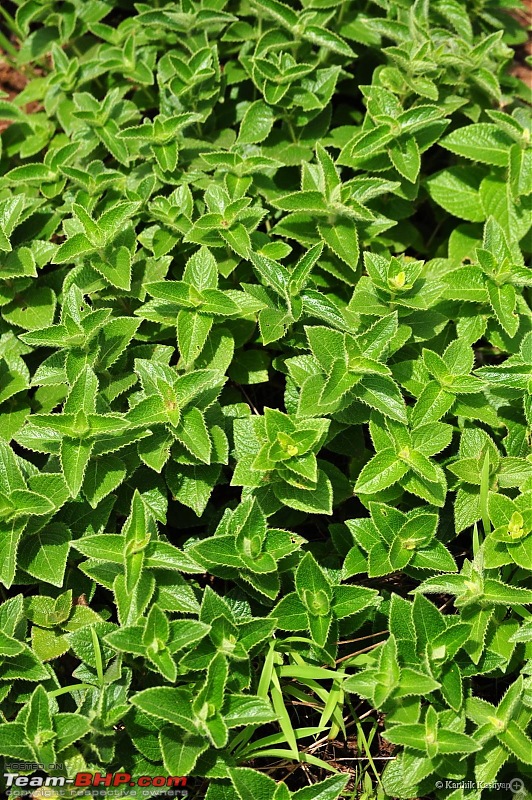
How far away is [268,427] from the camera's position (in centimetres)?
352


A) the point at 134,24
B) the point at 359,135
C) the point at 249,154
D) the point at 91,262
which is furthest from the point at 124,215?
the point at 134,24

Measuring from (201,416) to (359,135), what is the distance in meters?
2.07

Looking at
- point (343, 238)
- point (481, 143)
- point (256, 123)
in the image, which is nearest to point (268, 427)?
point (343, 238)

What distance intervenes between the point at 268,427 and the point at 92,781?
1718mm

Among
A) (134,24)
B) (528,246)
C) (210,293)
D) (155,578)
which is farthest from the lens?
(134,24)

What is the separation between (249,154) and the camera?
480 cm

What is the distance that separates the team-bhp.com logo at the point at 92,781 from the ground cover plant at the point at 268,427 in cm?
3

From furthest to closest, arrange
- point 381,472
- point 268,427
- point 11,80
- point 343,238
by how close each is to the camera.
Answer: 1. point 11,80
2. point 343,238
3. point 381,472
4. point 268,427

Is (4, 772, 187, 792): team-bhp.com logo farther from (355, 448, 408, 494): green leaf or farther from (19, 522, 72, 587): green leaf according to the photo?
(355, 448, 408, 494): green leaf

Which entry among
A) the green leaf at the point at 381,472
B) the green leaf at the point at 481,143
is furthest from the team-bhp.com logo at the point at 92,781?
the green leaf at the point at 481,143

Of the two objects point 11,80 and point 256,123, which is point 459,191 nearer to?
point 256,123

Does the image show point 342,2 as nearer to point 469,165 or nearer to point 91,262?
point 469,165

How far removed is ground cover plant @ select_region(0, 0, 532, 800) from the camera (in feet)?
10.7

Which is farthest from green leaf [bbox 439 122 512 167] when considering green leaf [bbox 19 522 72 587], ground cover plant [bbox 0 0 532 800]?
green leaf [bbox 19 522 72 587]
